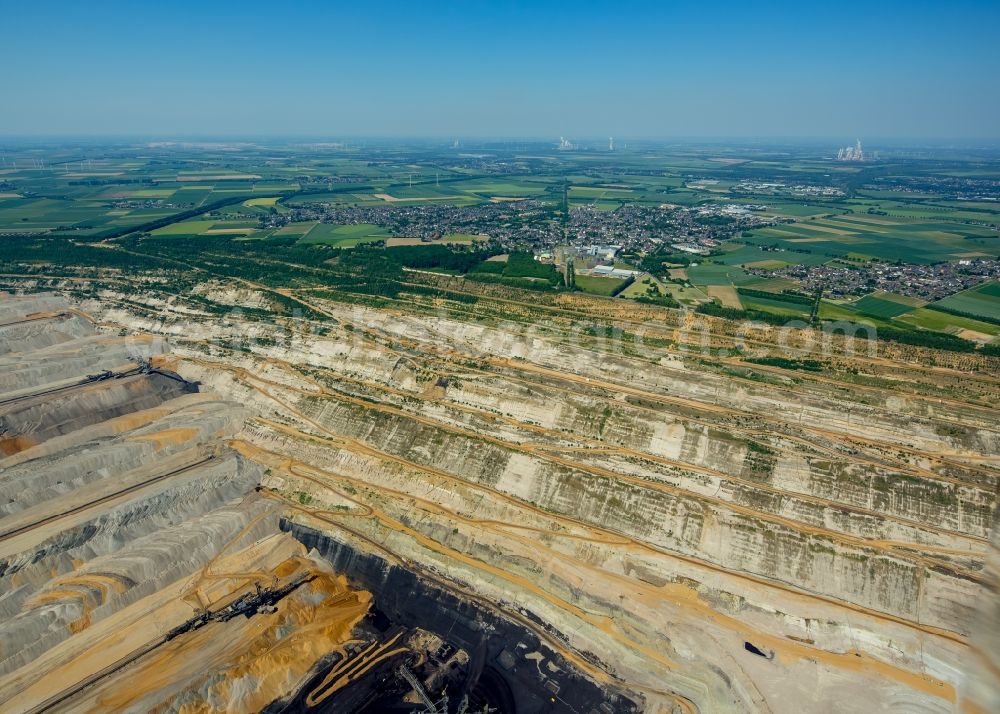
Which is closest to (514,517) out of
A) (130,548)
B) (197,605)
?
(197,605)

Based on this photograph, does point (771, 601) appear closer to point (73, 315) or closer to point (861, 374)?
point (861, 374)

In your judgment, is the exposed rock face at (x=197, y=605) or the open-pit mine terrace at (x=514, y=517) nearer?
the exposed rock face at (x=197, y=605)

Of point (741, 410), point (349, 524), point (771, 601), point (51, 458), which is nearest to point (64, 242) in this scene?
point (51, 458)

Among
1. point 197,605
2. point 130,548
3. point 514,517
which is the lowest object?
point 197,605

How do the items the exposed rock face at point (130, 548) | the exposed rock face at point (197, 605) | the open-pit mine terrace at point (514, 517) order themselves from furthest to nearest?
the open-pit mine terrace at point (514, 517) < the exposed rock face at point (130, 548) < the exposed rock face at point (197, 605)

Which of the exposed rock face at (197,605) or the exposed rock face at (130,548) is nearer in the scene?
the exposed rock face at (197,605)

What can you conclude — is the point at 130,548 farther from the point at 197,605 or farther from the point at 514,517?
the point at 514,517

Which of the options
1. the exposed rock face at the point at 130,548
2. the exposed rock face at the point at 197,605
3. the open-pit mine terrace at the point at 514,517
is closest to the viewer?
the exposed rock face at the point at 197,605

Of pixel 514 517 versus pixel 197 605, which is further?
pixel 514 517

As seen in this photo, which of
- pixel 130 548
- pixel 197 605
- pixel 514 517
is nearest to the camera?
pixel 197 605
